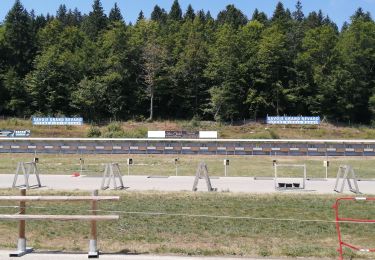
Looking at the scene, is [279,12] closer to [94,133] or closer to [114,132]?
[114,132]

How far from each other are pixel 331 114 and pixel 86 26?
73.8 m

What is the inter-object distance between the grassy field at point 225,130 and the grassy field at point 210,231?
2242 inches

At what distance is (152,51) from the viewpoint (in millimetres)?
102500

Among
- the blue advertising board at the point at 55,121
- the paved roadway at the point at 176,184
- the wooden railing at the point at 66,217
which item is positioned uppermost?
the blue advertising board at the point at 55,121

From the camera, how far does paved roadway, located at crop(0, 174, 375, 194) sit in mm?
21266

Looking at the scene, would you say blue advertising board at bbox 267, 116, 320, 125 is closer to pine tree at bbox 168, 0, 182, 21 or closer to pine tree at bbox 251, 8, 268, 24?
pine tree at bbox 251, 8, 268, 24

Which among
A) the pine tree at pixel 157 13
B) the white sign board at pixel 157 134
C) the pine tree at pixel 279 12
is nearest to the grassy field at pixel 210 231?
the white sign board at pixel 157 134

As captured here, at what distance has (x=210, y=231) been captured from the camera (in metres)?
11.7

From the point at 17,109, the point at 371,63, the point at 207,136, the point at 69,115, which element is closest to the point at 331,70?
the point at 371,63

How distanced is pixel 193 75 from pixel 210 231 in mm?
93119

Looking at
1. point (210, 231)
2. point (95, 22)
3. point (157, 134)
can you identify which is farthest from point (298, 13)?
point (210, 231)

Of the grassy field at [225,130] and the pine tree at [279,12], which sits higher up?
the pine tree at [279,12]

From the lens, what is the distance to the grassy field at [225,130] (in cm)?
7562

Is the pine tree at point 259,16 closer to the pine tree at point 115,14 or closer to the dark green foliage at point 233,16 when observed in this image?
the dark green foliage at point 233,16
